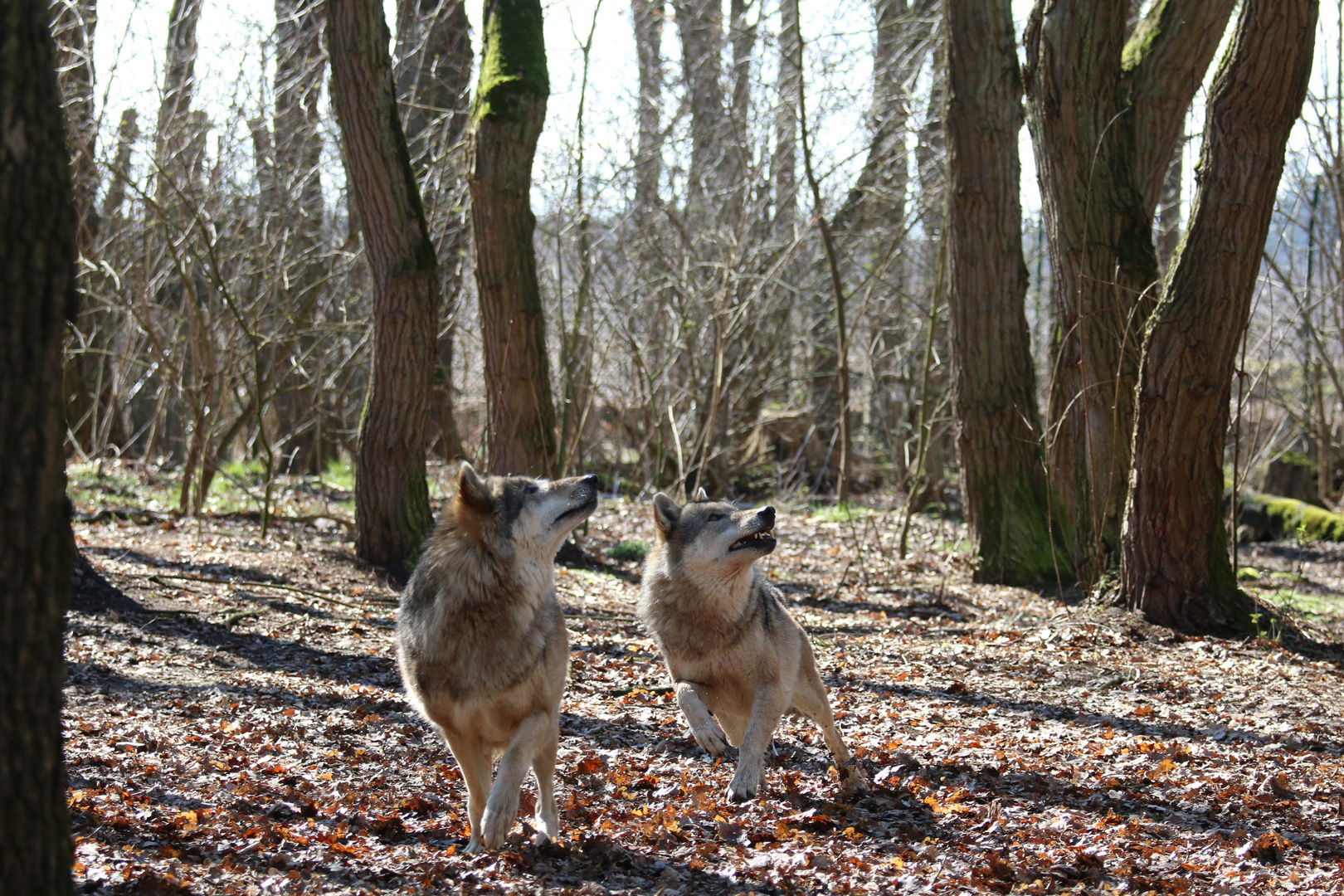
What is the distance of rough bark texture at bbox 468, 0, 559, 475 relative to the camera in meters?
11.5

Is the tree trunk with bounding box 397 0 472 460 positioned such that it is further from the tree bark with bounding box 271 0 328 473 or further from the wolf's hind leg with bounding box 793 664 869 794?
the wolf's hind leg with bounding box 793 664 869 794

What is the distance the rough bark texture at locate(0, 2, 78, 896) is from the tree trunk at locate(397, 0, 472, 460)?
10645mm

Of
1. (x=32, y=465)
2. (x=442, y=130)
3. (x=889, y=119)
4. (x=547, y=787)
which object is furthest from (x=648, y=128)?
(x=32, y=465)

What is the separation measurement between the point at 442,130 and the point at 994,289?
8.89 meters

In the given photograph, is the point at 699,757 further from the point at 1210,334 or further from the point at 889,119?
the point at 889,119

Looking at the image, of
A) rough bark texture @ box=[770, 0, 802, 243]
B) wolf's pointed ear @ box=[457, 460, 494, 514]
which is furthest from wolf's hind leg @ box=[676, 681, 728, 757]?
rough bark texture @ box=[770, 0, 802, 243]

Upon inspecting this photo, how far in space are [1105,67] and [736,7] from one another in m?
13.0

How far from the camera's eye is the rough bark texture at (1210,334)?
8.41 metres

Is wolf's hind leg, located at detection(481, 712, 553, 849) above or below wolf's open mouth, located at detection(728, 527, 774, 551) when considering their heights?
below

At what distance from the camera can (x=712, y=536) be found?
20.9ft

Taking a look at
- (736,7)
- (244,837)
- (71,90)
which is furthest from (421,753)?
(736,7)

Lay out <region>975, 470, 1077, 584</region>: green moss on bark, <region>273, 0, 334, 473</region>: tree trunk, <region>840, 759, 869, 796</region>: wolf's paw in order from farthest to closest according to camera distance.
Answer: <region>273, 0, 334, 473</region>: tree trunk, <region>975, 470, 1077, 584</region>: green moss on bark, <region>840, 759, 869, 796</region>: wolf's paw

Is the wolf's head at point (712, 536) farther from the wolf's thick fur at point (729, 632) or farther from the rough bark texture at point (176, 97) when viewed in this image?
the rough bark texture at point (176, 97)

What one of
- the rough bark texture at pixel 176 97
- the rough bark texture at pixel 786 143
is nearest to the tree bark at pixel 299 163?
the rough bark texture at pixel 176 97
